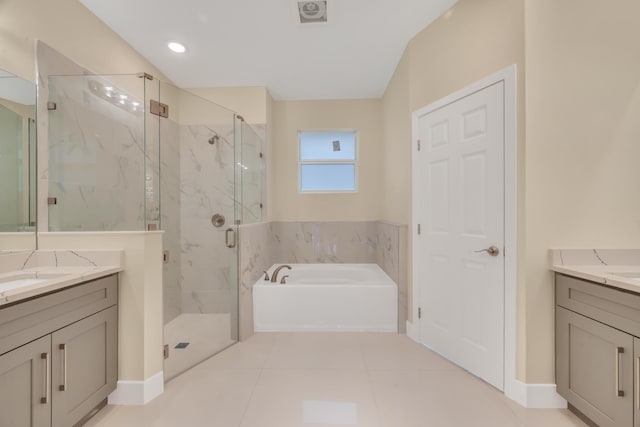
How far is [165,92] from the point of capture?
2393 mm

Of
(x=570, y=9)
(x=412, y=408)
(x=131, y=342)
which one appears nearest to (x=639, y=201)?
(x=570, y=9)

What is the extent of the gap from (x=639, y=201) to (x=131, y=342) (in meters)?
3.32

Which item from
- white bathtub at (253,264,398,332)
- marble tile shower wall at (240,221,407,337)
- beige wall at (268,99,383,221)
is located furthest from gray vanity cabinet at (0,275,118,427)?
beige wall at (268,99,383,221)

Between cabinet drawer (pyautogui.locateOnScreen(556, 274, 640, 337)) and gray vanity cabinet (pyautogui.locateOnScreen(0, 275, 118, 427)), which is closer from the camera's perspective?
gray vanity cabinet (pyautogui.locateOnScreen(0, 275, 118, 427))

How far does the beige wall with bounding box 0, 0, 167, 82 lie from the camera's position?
5.10 feet

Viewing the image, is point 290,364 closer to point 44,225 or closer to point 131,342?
point 131,342

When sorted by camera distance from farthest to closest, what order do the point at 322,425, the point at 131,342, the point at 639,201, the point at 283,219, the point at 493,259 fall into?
1. the point at 283,219
2. the point at 493,259
3. the point at 131,342
4. the point at 639,201
5. the point at 322,425

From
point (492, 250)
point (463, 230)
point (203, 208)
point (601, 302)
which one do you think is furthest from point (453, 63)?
point (203, 208)

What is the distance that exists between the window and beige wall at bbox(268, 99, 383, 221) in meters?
0.12

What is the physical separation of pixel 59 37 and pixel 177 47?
0.90 meters

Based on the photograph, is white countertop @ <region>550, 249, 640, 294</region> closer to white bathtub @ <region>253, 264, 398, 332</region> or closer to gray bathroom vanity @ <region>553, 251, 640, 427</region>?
gray bathroom vanity @ <region>553, 251, 640, 427</region>

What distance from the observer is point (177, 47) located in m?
2.53

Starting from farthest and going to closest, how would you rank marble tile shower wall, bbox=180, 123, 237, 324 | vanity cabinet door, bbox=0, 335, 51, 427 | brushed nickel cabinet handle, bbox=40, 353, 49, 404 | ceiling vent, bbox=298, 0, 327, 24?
marble tile shower wall, bbox=180, 123, 237, 324
ceiling vent, bbox=298, 0, 327, 24
brushed nickel cabinet handle, bbox=40, 353, 49, 404
vanity cabinet door, bbox=0, 335, 51, 427

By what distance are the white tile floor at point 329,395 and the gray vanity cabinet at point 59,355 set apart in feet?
0.87
